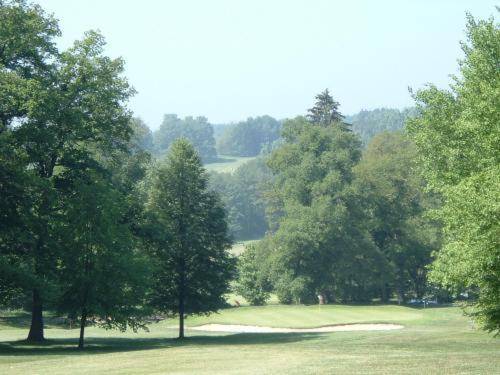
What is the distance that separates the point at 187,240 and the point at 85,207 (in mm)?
7977

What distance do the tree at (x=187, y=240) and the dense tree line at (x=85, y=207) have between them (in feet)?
0.18

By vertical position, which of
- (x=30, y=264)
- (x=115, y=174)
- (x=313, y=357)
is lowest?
(x=313, y=357)

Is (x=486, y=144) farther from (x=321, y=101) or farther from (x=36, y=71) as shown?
(x=321, y=101)

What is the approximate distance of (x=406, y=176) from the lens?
284 ft

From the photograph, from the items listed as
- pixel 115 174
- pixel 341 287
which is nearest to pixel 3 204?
pixel 115 174

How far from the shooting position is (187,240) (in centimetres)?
4662

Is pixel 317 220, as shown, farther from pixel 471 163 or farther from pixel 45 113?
pixel 471 163

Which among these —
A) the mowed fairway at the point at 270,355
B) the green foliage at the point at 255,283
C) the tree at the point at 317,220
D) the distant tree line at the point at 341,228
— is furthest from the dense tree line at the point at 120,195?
the green foliage at the point at 255,283

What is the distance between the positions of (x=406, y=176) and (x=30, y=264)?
53237mm

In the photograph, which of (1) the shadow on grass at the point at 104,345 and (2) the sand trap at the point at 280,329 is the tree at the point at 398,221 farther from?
(1) the shadow on grass at the point at 104,345

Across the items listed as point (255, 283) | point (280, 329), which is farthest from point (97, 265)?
point (255, 283)

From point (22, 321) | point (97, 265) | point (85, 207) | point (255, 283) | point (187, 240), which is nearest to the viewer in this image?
point (97, 265)

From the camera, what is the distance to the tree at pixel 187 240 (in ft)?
154

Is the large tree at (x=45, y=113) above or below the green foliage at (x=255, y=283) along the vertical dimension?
above
